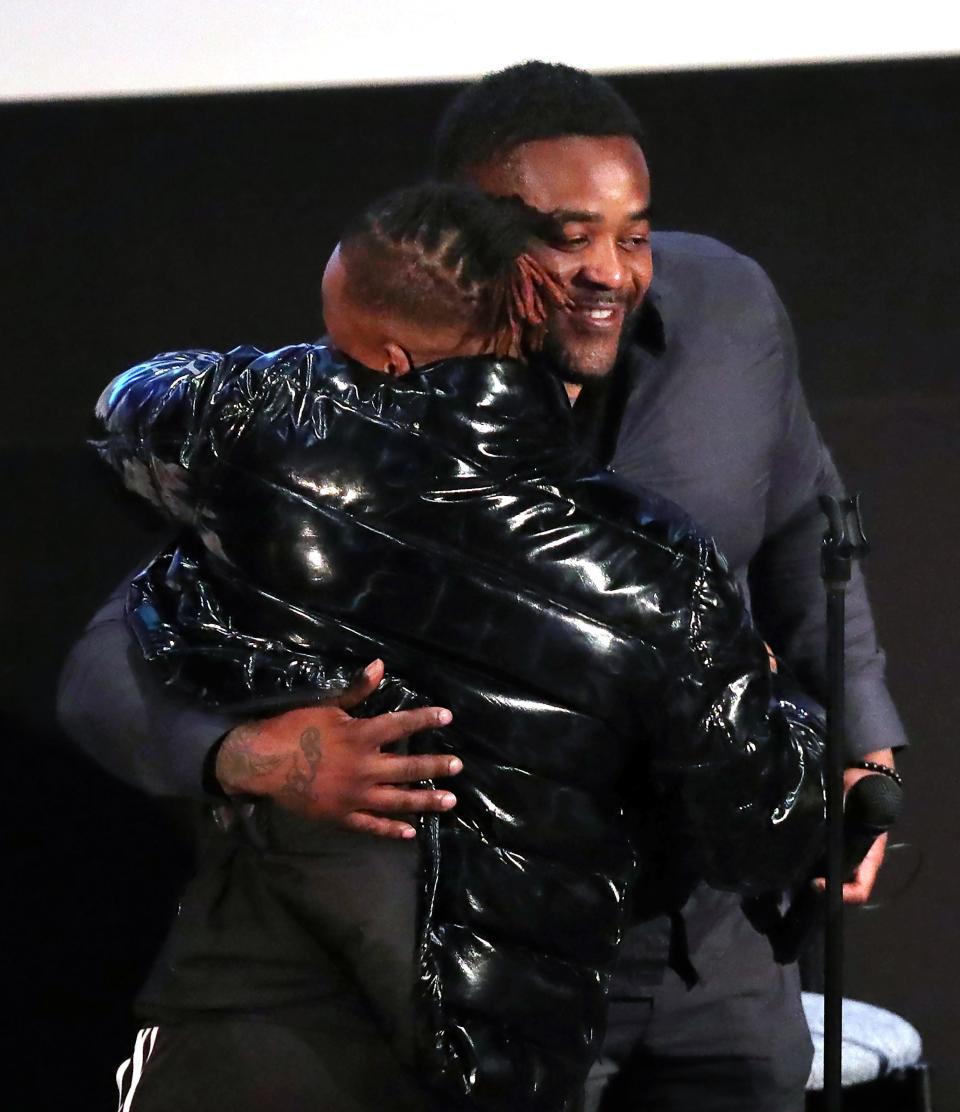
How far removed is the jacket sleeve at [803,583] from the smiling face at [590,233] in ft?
0.58

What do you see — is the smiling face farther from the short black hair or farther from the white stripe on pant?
the white stripe on pant

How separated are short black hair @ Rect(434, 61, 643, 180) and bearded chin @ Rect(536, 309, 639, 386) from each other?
7.3 inches

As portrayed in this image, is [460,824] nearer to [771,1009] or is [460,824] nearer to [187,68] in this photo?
[771,1009]

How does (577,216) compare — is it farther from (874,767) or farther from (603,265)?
(874,767)

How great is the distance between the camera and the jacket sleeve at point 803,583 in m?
1.51

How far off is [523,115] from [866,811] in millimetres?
708

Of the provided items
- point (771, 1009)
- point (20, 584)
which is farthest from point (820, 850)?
point (20, 584)

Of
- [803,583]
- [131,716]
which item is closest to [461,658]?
[131,716]

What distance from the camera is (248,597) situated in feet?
3.61

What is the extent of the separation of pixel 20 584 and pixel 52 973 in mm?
574

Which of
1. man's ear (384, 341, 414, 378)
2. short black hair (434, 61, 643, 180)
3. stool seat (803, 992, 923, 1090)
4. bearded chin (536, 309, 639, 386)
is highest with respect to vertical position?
short black hair (434, 61, 643, 180)

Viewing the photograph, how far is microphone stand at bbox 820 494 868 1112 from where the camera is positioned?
1.16 metres

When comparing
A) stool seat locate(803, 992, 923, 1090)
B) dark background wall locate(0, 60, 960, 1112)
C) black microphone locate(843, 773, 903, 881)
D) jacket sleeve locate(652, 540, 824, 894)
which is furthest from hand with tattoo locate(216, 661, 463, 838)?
dark background wall locate(0, 60, 960, 1112)

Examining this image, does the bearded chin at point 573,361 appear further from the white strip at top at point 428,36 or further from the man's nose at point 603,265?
the white strip at top at point 428,36
